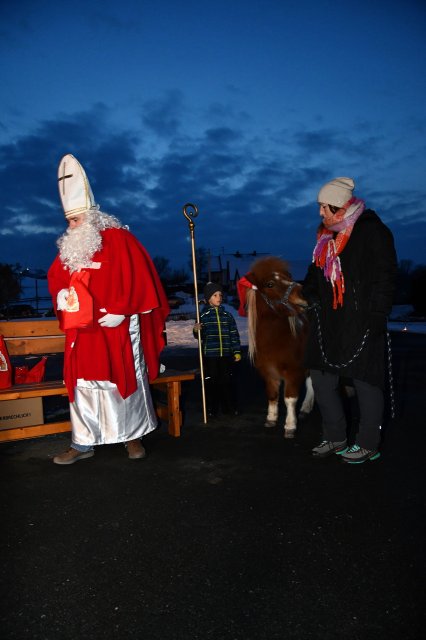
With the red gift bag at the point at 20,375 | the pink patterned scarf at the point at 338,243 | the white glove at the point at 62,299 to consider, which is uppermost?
the pink patterned scarf at the point at 338,243

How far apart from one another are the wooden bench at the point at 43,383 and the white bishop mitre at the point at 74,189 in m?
1.22

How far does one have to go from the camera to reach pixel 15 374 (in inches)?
184

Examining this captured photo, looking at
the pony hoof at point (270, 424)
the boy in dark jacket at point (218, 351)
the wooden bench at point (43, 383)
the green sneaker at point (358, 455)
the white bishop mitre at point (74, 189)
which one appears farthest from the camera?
the boy in dark jacket at point (218, 351)

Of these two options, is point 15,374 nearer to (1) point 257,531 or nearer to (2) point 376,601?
(1) point 257,531

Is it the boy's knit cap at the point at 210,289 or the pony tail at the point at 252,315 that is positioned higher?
the boy's knit cap at the point at 210,289

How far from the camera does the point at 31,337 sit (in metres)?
4.76

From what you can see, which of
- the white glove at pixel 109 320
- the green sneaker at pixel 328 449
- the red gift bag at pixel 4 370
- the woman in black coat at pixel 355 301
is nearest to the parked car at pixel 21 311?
the red gift bag at pixel 4 370

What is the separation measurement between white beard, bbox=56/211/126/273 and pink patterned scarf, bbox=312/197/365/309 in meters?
1.91

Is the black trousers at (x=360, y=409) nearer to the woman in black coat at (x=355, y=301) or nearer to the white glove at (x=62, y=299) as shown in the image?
the woman in black coat at (x=355, y=301)

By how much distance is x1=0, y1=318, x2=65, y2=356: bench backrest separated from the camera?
4.66 m

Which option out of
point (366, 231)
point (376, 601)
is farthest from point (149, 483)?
point (366, 231)

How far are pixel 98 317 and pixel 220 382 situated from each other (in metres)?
2.05

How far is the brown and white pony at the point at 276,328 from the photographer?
4.51m

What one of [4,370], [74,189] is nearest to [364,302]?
[74,189]
